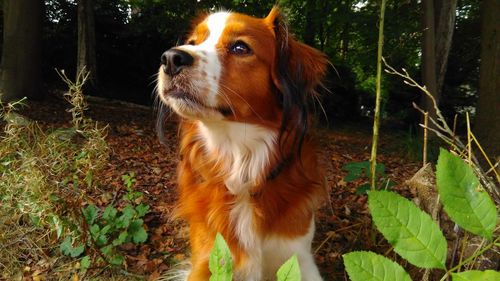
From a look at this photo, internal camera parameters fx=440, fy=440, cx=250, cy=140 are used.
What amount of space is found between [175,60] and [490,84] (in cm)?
518

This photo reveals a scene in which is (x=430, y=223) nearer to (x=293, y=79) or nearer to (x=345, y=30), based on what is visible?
(x=293, y=79)

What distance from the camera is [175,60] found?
1.85m

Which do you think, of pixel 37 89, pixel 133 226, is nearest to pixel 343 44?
pixel 37 89

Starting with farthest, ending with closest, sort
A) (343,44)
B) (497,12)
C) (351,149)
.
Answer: (343,44) < (351,149) < (497,12)

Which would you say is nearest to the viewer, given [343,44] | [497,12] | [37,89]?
[497,12]

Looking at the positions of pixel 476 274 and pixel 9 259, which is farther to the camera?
pixel 9 259

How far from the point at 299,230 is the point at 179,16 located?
7397mm

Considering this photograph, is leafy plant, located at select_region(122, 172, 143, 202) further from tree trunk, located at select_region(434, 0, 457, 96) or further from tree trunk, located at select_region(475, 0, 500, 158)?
tree trunk, located at select_region(434, 0, 457, 96)

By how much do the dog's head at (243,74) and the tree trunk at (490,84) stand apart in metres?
4.19

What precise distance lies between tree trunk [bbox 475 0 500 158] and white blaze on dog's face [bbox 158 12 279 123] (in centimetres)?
441

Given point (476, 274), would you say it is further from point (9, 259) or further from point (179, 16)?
point (179, 16)

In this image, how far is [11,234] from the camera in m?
2.66

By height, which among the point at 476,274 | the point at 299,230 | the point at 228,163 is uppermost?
the point at 476,274

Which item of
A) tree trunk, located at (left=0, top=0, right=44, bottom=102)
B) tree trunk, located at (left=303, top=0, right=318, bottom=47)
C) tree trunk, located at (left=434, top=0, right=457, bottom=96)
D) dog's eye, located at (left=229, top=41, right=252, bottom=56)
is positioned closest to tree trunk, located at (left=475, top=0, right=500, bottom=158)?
tree trunk, located at (left=434, top=0, right=457, bottom=96)
